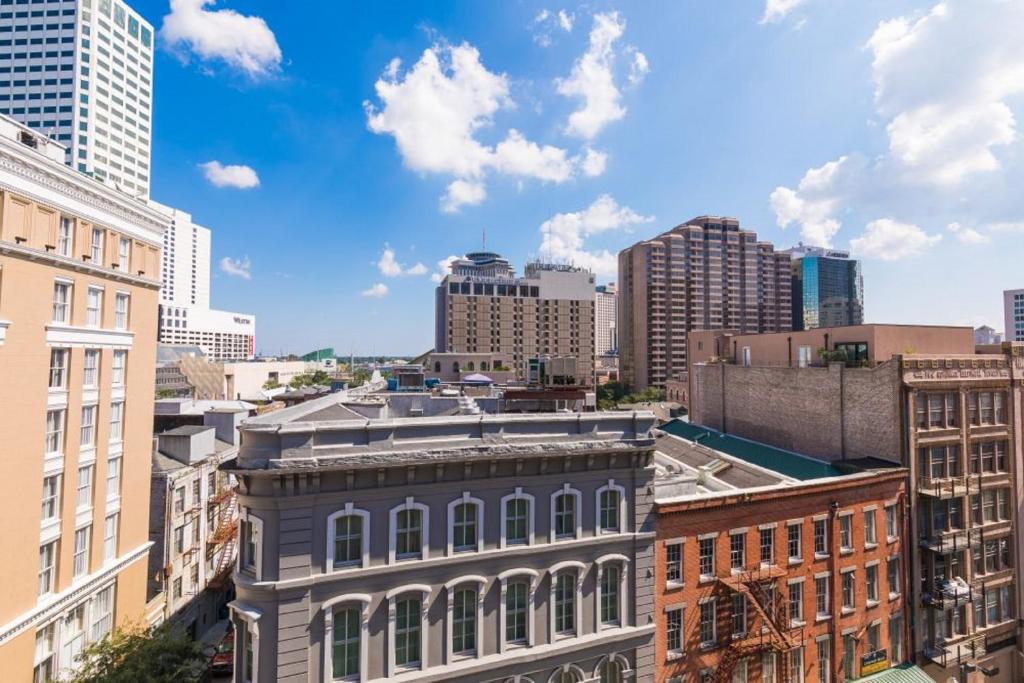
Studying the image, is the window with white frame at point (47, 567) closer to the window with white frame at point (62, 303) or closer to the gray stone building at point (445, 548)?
the window with white frame at point (62, 303)

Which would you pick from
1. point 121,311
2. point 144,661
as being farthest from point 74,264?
point 144,661

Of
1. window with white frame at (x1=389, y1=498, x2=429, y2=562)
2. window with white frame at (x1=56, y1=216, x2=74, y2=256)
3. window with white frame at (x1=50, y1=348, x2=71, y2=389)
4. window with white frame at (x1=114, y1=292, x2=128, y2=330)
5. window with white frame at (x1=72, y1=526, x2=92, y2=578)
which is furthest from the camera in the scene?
window with white frame at (x1=114, y1=292, x2=128, y2=330)

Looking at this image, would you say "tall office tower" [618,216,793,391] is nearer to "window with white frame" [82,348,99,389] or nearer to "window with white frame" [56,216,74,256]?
"window with white frame" [82,348,99,389]

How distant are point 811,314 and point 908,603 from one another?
173250mm

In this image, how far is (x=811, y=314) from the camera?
7067 inches

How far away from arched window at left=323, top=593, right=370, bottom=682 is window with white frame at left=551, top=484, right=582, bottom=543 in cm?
801

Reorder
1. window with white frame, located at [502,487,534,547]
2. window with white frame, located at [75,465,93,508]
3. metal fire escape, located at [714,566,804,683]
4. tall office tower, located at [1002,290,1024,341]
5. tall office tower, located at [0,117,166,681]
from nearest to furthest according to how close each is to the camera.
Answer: window with white frame, located at [502,487,534,547], tall office tower, located at [0,117,166,681], metal fire escape, located at [714,566,804,683], window with white frame, located at [75,465,93,508], tall office tower, located at [1002,290,1024,341]

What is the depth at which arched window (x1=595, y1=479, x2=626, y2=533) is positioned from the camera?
22.2 m

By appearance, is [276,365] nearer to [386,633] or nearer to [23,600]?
[23,600]

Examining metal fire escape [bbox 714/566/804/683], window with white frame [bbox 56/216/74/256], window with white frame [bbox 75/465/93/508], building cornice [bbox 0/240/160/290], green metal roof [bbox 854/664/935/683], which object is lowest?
green metal roof [bbox 854/664/935/683]

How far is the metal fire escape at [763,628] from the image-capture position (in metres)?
23.6

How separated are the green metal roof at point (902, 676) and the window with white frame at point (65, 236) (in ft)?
158

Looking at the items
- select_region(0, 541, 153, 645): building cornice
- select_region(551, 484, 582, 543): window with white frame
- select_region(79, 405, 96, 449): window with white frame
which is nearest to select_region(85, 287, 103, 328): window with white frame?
select_region(79, 405, 96, 449): window with white frame

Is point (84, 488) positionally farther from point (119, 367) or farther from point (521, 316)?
point (521, 316)
